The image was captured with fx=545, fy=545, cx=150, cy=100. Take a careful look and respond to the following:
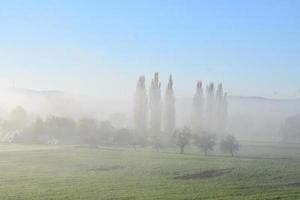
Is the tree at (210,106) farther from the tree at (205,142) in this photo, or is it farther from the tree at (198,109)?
the tree at (205,142)

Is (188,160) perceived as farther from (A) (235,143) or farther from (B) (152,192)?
(B) (152,192)

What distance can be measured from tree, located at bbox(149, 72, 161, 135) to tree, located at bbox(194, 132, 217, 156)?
11.8m

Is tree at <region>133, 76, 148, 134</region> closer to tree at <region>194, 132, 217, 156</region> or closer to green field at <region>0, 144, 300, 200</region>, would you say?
tree at <region>194, 132, 217, 156</region>

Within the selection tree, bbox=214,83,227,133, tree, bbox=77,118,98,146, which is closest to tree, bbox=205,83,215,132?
tree, bbox=214,83,227,133

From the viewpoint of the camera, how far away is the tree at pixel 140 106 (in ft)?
326

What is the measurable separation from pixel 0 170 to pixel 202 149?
122 ft

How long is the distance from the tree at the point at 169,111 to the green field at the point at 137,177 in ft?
71.9

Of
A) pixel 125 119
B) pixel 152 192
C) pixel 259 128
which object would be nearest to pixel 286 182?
pixel 152 192

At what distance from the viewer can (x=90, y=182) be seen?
1918 inches

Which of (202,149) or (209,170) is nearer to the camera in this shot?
(209,170)

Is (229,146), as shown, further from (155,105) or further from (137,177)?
(137,177)

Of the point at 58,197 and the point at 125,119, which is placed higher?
the point at 125,119

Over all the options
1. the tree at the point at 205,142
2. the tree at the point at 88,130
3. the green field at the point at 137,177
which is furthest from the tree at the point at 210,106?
the green field at the point at 137,177

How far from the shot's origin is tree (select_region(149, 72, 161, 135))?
9890 centimetres
